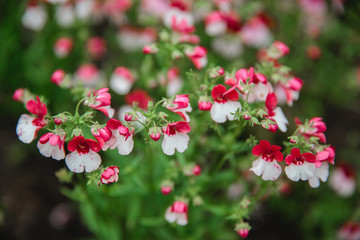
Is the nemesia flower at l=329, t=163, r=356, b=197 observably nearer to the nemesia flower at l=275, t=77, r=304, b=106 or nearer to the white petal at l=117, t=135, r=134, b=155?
the nemesia flower at l=275, t=77, r=304, b=106

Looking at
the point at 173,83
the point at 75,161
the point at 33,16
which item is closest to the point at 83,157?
the point at 75,161

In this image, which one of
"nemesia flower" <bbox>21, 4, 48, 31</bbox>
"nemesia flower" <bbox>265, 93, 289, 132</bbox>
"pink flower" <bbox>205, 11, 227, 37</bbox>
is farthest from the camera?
"nemesia flower" <bbox>21, 4, 48, 31</bbox>

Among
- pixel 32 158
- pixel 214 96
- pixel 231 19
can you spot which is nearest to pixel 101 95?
pixel 214 96

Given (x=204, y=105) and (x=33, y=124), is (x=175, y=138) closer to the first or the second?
(x=204, y=105)

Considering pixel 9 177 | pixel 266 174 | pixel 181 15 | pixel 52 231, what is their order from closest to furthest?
pixel 266 174 < pixel 181 15 < pixel 52 231 < pixel 9 177

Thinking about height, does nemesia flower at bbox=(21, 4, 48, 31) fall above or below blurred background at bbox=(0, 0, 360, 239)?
above

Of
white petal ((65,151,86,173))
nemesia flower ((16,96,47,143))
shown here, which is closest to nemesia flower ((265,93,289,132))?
white petal ((65,151,86,173))

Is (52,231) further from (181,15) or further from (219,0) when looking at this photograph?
(219,0)
